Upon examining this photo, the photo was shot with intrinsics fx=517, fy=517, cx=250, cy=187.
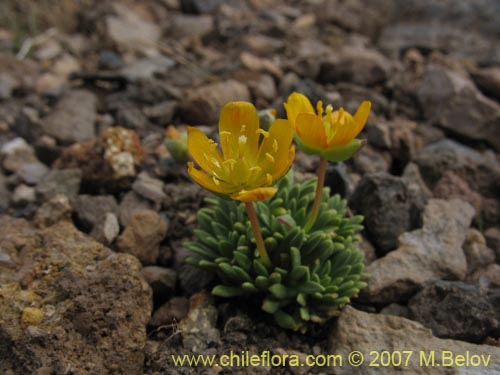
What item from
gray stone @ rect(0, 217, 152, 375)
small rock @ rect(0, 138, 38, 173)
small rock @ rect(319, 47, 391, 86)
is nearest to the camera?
gray stone @ rect(0, 217, 152, 375)

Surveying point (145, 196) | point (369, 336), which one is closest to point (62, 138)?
point (145, 196)

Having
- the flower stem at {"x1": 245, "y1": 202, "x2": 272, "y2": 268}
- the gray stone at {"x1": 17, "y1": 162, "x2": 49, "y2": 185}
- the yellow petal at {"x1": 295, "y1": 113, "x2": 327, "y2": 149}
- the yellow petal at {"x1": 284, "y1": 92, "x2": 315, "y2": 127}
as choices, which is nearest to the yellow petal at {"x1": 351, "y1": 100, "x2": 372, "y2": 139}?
the yellow petal at {"x1": 295, "y1": 113, "x2": 327, "y2": 149}

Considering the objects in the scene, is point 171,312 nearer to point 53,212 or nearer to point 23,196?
point 53,212

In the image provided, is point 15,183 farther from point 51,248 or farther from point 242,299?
point 242,299

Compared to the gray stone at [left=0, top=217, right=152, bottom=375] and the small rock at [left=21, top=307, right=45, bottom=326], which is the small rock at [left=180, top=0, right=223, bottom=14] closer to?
the gray stone at [left=0, top=217, right=152, bottom=375]

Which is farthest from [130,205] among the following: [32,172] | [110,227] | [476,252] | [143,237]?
[476,252]

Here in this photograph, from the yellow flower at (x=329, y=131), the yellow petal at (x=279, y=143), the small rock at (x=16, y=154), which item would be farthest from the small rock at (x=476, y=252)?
the small rock at (x=16, y=154)
